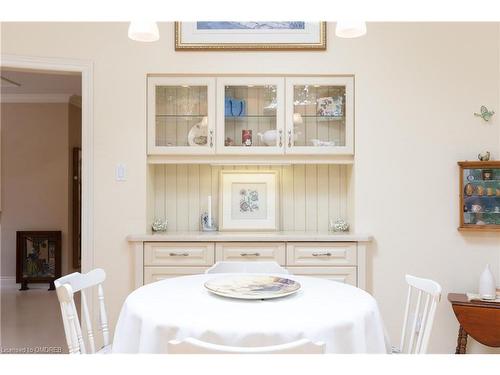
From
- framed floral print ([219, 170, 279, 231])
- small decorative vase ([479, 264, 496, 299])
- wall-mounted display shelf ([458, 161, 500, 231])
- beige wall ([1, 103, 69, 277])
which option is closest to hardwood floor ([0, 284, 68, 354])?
beige wall ([1, 103, 69, 277])

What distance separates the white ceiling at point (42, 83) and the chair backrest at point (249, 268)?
3245mm

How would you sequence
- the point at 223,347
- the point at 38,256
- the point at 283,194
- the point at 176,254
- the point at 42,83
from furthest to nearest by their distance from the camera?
1. the point at 38,256
2. the point at 42,83
3. the point at 283,194
4. the point at 176,254
5. the point at 223,347

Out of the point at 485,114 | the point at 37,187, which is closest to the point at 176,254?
the point at 485,114

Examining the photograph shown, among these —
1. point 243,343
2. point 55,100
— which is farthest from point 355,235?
point 55,100

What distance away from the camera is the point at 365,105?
3.25m

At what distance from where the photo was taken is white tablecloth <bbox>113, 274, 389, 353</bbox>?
4.71 feet

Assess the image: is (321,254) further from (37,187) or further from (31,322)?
(37,187)

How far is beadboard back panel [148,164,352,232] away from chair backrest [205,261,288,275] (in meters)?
0.99

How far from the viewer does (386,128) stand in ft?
10.6

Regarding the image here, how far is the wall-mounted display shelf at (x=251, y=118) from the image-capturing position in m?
3.25

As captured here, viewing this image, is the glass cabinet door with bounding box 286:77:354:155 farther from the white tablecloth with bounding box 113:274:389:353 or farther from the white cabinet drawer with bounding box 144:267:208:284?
the white tablecloth with bounding box 113:274:389:353

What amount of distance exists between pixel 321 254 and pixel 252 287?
4.15ft

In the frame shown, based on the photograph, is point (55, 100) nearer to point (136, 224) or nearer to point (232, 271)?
point (136, 224)
